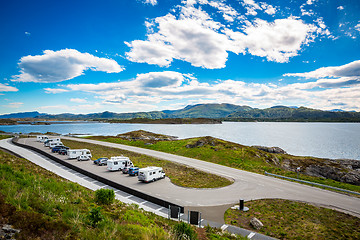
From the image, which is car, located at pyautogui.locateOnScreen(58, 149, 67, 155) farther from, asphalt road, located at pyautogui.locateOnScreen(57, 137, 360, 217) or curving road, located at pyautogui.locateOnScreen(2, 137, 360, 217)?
asphalt road, located at pyautogui.locateOnScreen(57, 137, 360, 217)

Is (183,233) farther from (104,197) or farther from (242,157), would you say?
(242,157)

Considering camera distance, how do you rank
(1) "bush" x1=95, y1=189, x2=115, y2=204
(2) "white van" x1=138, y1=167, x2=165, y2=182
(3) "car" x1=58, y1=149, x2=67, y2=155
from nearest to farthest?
1. (1) "bush" x1=95, y1=189, x2=115, y2=204
2. (2) "white van" x1=138, y1=167, x2=165, y2=182
3. (3) "car" x1=58, y1=149, x2=67, y2=155

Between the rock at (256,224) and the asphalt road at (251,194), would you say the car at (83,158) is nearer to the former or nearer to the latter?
the asphalt road at (251,194)

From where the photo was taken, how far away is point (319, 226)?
1767cm

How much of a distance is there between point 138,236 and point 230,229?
1026cm

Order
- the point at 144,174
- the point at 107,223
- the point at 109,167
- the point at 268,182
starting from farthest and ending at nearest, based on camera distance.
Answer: the point at 109,167 < the point at 268,182 < the point at 144,174 < the point at 107,223

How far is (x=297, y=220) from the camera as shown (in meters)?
18.7

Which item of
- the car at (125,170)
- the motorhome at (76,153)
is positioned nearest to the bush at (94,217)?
the car at (125,170)

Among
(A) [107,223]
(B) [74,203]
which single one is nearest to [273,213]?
(A) [107,223]

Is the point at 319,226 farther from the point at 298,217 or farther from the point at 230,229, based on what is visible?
the point at 230,229

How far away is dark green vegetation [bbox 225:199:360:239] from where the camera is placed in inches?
644

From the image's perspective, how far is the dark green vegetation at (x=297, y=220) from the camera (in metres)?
16.4

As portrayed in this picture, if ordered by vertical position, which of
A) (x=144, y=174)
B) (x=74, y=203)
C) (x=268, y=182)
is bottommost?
(x=268, y=182)

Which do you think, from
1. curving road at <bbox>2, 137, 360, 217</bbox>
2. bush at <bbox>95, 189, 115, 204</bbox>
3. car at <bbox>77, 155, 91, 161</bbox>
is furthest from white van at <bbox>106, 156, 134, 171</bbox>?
bush at <bbox>95, 189, 115, 204</bbox>
